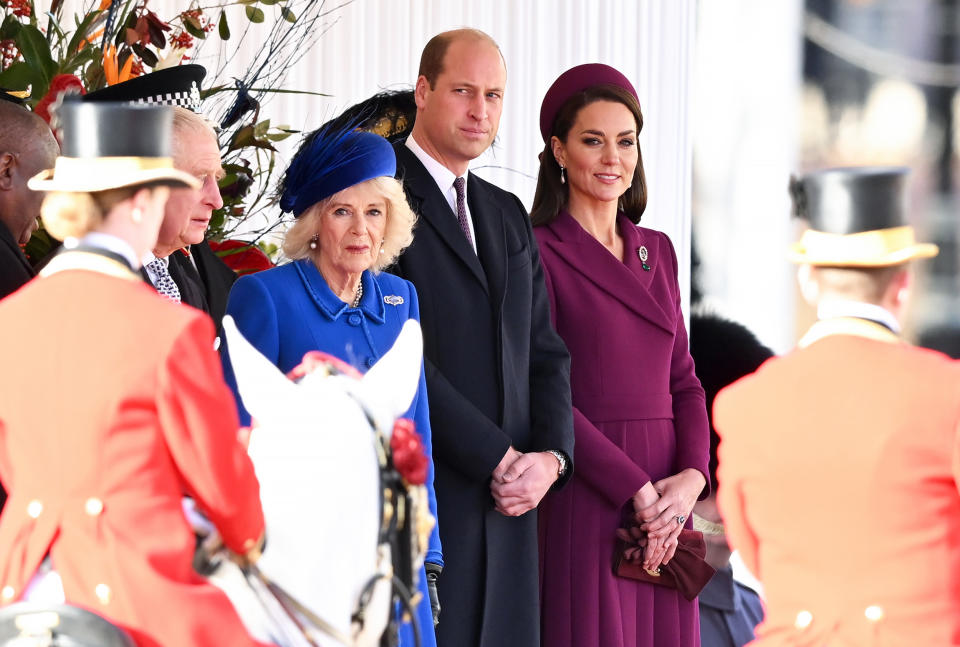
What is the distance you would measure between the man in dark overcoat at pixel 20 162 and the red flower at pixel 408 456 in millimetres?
1291

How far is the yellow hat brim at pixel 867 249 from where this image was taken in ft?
6.31

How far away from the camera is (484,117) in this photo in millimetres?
3154

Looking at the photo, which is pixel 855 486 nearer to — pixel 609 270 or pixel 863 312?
pixel 863 312

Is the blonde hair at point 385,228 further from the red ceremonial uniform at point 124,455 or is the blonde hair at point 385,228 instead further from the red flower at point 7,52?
the red ceremonial uniform at point 124,455

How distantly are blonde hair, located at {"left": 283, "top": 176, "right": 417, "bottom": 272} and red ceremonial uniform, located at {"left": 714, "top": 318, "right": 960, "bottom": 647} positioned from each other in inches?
39.0

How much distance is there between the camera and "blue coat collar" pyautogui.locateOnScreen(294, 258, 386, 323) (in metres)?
2.64

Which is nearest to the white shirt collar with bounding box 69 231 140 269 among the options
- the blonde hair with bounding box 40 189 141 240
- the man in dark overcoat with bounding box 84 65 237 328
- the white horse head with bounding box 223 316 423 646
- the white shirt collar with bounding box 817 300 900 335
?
the blonde hair with bounding box 40 189 141 240

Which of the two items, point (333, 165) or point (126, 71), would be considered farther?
point (126, 71)

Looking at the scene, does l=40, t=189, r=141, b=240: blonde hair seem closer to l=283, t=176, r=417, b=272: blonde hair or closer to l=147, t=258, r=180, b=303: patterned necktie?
l=283, t=176, r=417, b=272: blonde hair

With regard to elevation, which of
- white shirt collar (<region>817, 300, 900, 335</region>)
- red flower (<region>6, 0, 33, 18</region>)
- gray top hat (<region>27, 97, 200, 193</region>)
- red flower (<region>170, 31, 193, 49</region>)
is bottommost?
white shirt collar (<region>817, 300, 900, 335</region>)

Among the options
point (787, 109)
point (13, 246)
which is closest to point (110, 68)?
point (13, 246)

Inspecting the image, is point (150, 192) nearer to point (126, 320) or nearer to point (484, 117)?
point (126, 320)

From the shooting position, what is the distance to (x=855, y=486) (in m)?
1.86

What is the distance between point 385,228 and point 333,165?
17 centimetres
